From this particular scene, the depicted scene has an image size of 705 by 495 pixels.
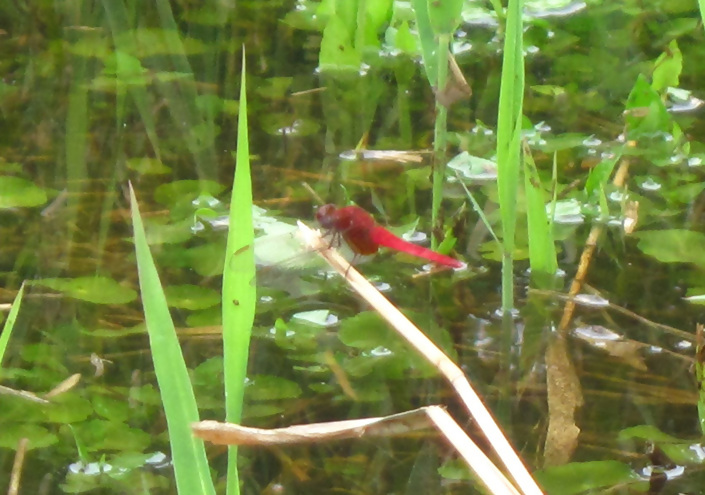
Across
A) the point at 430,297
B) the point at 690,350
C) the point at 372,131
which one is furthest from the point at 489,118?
the point at 690,350

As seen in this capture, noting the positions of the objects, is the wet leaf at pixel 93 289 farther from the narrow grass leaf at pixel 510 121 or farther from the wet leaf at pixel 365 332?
the narrow grass leaf at pixel 510 121

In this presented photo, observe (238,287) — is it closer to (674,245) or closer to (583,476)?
(583,476)

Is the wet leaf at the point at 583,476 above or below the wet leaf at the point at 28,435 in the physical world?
above

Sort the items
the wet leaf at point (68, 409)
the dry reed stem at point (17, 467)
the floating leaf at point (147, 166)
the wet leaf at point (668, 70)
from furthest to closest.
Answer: the wet leaf at point (668, 70) → the floating leaf at point (147, 166) → the wet leaf at point (68, 409) → the dry reed stem at point (17, 467)

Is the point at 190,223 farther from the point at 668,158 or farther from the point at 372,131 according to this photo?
the point at 668,158

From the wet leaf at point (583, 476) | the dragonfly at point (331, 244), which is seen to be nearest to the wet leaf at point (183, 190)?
the dragonfly at point (331, 244)

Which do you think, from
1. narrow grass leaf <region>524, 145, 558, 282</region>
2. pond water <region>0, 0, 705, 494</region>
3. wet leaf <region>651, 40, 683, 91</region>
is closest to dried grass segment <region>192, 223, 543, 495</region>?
pond water <region>0, 0, 705, 494</region>

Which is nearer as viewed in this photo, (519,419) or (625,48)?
(519,419)
